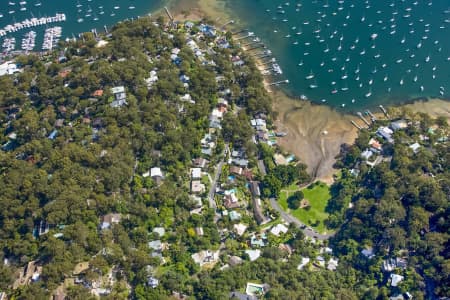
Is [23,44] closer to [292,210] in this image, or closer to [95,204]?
[95,204]

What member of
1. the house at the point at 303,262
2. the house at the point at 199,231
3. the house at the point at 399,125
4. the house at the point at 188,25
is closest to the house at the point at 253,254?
the house at the point at 303,262

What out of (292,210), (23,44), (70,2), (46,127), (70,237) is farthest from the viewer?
(70,2)

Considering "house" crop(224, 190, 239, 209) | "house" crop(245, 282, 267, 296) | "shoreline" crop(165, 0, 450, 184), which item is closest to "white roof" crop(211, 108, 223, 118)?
"shoreline" crop(165, 0, 450, 184)

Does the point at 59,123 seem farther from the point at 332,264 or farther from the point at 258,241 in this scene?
the point at 332,264

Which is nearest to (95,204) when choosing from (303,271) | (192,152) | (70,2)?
(192,152)

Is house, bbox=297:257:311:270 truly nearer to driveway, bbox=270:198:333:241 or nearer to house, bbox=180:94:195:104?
driveway, bbox=270:198:333:241

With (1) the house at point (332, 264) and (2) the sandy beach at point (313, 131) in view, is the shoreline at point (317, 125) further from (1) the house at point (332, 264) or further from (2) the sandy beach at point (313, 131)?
(1) the house at point (332, 264)
